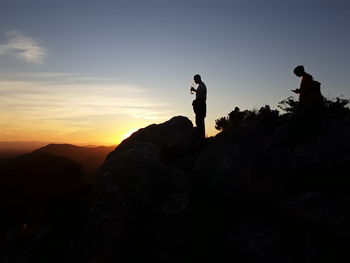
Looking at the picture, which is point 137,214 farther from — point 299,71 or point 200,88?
point 200,88

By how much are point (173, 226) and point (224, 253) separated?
179 cm

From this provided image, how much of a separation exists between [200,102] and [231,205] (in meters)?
7.35

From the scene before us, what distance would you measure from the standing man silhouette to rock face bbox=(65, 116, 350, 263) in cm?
461

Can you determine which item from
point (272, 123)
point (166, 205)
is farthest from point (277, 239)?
point (272, 123)

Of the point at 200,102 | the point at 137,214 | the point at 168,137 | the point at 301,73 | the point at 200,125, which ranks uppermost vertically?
the point at 301,73

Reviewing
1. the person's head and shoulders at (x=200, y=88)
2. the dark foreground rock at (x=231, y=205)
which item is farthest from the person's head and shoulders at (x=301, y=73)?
the person's head and shoulders at (x=200, y=88)

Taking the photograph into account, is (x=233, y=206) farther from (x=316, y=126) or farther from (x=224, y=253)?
(x=316, y=126)

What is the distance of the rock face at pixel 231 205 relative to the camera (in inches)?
388

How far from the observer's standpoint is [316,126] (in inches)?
529

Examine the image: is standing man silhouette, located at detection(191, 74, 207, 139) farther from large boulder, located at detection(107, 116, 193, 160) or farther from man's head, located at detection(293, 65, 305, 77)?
man's head, located at detection(293, 65, 305, 77)

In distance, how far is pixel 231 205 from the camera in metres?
11.7

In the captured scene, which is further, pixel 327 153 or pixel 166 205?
pixel 327 153

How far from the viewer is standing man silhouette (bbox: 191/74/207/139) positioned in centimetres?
1753

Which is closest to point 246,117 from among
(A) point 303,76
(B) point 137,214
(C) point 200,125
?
(C) point 200,125
